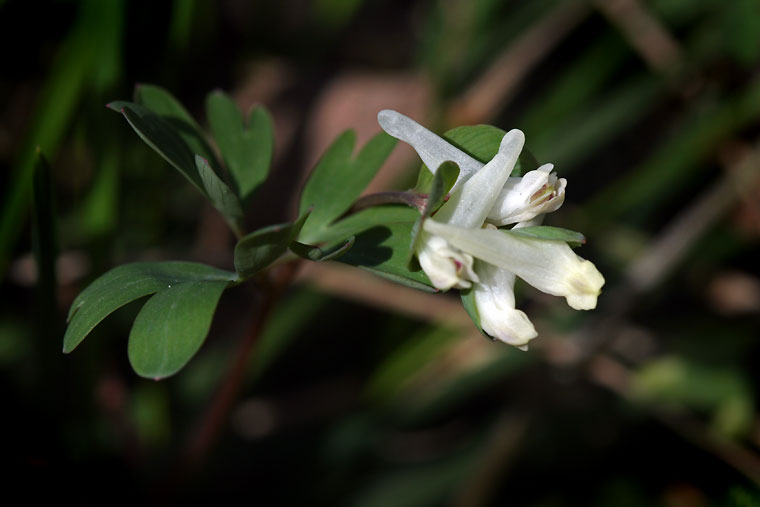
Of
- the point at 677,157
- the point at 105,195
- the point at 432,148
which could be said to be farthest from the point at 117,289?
the point at 677,157

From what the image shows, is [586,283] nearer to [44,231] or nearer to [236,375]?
[236,375]

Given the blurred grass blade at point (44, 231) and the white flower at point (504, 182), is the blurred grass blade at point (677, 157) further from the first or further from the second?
the blurred grass blade at point (44, 231)

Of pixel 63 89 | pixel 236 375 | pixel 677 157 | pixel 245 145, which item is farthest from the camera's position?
pixel 677 157

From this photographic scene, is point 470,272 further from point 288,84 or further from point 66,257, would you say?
point 288,84

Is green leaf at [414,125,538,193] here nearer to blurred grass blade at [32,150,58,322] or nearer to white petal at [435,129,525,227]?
white petal at [435,129,525,227]

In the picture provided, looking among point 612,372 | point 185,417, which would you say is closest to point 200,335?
point 185,417
